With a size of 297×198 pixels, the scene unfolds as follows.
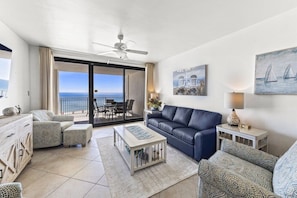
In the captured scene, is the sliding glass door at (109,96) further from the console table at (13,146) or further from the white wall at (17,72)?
the console table at (13,146)

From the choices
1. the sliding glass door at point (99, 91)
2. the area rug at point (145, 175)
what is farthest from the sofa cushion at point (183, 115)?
the sliding glass door at point (99, 91)

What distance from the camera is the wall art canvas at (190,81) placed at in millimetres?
3480

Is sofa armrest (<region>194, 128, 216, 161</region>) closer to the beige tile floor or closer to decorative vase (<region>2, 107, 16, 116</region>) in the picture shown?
the beige tile floor

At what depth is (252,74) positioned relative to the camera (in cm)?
248

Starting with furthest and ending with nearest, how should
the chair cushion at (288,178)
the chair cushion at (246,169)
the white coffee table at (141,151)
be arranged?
the white coffee table at (141,151), the chair cushion at (246,169), the chair cushion at (288,178)

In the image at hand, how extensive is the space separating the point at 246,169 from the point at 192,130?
1.52 m

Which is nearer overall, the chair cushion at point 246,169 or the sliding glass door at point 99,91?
the chair cushion at point 246,169

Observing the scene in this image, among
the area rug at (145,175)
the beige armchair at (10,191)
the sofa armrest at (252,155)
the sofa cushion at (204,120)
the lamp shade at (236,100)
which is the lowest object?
the area rug at (145,175)

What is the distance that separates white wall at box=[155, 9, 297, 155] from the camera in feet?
6.77

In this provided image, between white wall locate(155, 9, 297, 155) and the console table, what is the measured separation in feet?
12.2

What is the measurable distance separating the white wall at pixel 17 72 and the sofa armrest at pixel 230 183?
134 inches

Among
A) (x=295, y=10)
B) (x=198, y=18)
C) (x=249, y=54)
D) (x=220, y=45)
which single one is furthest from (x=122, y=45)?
(x=295, y=10)

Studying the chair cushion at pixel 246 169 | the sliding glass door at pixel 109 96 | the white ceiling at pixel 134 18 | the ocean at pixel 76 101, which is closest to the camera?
the chair cushion at pixel 246 169

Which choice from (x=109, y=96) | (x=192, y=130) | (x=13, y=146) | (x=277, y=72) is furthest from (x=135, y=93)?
(x=277, y=72)
